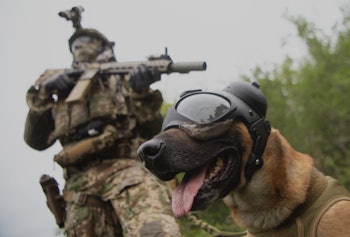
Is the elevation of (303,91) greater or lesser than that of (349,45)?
lesser

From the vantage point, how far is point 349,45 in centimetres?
1884

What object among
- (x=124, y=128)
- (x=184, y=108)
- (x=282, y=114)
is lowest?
(x=282, y=114)

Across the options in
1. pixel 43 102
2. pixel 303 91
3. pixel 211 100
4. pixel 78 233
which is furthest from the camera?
pixel 303 91

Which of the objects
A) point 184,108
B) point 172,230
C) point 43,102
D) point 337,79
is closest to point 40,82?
point 43,102

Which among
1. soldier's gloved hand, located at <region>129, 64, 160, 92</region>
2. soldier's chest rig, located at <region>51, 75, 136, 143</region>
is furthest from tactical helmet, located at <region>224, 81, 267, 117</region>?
soldier's chest rig, located at <region>51, 75, 136, 143</region>

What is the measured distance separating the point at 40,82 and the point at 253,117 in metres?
3.14

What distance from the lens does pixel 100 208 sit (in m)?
3.93

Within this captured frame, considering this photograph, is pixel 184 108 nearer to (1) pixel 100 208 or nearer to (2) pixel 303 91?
(1) pixel 100 208

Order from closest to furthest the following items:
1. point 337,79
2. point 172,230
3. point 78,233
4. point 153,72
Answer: point 172,230
point 78,233
point 153,72
point 337,79

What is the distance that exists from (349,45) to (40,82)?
17.1 metres

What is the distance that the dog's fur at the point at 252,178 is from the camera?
212cm

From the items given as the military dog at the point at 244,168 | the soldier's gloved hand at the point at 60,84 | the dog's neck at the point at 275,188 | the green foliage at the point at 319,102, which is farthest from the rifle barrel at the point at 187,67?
the green foliage at the point at 319,102

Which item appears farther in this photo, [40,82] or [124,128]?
[40,82]

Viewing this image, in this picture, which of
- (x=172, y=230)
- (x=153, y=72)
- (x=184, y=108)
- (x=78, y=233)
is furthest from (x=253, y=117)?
(x=78, y=233)
